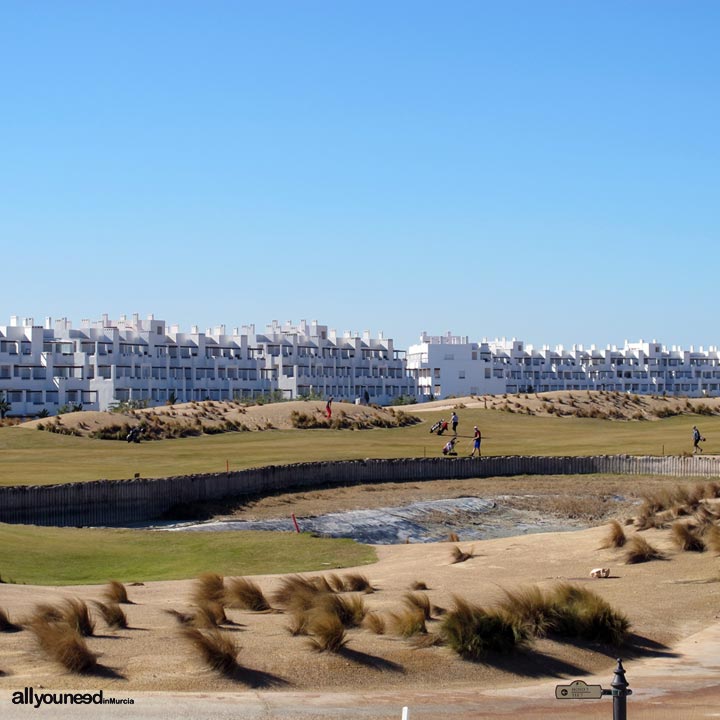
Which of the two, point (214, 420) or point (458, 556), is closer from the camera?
point (458, 556)

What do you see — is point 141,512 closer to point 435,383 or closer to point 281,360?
point 281,360

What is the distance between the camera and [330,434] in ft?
251

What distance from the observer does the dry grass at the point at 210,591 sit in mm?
19875

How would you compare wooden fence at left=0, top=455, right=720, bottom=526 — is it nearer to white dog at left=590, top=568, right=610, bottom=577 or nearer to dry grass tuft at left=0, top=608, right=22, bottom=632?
white dog at left=590, top=568, right=610, bottom=577

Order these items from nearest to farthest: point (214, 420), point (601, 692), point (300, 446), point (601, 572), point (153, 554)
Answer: point (601, 692) → point (601, 572) → point (153, 554) → point (300, 446) → point (214, 420)

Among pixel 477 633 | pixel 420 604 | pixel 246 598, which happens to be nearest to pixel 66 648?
pixel 246 598

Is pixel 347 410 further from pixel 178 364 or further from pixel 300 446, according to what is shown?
pixel 178 364

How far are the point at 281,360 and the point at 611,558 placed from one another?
453ft

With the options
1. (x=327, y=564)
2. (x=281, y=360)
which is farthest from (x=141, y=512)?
(x=281, y=360)

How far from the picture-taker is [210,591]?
800 inches

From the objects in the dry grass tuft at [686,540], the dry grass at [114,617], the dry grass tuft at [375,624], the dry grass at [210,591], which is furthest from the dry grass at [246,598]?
the dry grass tuft at [686,540]

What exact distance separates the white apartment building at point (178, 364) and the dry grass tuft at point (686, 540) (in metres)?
93.5

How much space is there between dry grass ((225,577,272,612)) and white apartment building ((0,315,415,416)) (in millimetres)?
98698

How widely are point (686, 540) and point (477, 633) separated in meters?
11.1
